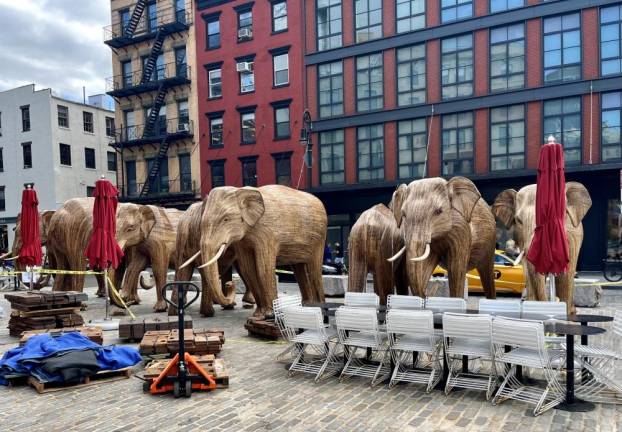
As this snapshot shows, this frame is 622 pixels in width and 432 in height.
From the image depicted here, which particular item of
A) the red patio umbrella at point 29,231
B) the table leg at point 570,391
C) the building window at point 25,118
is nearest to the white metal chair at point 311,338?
the table leg at point 570,391

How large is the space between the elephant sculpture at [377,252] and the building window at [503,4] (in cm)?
1776

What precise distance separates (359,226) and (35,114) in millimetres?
36247

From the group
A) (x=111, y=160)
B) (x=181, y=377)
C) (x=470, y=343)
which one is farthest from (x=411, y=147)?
(x=111, y=160)

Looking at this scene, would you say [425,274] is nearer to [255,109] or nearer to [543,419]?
[543,419]

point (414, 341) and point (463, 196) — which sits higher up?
point (463, 196)

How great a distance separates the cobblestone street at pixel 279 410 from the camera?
17.2 feet

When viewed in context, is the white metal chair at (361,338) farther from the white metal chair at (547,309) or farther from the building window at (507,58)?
the building window at (507,58)

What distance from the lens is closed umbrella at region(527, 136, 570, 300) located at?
301 inches

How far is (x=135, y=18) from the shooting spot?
34562 millimetres

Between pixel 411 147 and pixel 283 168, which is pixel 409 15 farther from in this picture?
pixel 283 168

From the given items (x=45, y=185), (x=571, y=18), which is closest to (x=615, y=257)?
(x=571, y=18)

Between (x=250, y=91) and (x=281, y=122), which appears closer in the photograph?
(x=281, y=122)

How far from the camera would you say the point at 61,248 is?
13664mm

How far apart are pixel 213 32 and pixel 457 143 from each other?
16.9 m
